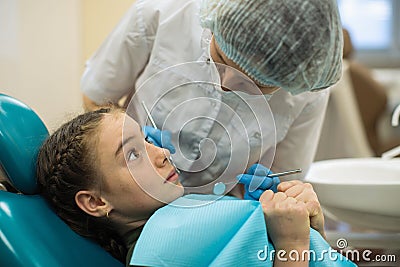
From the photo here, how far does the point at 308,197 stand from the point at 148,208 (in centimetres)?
28

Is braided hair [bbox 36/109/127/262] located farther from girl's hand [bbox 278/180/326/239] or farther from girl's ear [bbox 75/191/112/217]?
girl's hand [bbox 278/180/326/239]

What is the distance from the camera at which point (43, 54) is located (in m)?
2.14

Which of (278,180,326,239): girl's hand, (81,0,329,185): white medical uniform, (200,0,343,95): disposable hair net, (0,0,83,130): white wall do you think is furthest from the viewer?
(0,0,83,130): white wall

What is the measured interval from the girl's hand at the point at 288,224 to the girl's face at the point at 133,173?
7.1 inches

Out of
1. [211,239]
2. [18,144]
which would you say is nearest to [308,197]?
[211,239]

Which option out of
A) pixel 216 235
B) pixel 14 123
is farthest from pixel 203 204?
pixel 14 123

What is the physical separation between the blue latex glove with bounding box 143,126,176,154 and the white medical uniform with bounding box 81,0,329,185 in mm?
23

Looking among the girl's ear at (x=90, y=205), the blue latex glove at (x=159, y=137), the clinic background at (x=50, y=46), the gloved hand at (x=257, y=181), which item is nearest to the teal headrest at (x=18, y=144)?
the girl's ear at (x=90, y=205)

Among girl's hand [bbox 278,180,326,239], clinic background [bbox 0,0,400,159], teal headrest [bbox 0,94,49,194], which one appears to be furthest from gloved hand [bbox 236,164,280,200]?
clinic background [bbox 0,0,400,159]

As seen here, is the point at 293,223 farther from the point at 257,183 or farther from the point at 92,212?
the point at 92,212

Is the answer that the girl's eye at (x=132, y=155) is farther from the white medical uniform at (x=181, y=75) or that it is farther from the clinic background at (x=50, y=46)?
the clinic background at (x=50, y=46)

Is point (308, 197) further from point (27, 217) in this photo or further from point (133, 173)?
point (27, 217)

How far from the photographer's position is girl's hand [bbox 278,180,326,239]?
1001 mm

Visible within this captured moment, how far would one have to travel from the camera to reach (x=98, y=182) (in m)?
1.06
